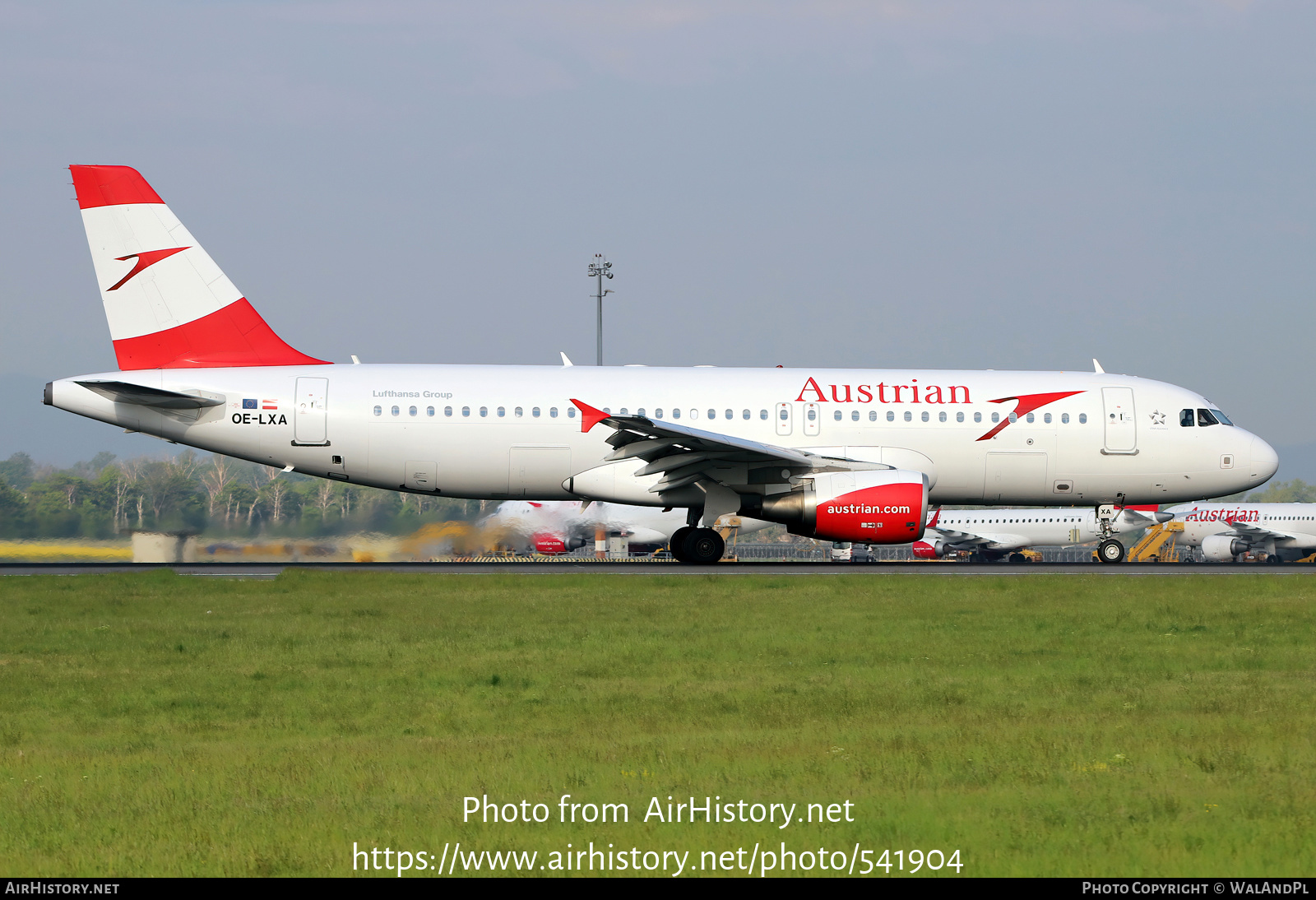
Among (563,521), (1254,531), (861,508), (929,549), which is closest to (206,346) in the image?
(861,508)

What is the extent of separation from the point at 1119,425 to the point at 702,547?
8549 mm

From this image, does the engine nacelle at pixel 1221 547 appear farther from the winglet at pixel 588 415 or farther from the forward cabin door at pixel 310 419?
the forward cabin door at pixel 310 419

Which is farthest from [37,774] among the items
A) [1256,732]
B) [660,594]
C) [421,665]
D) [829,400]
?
[829,400]

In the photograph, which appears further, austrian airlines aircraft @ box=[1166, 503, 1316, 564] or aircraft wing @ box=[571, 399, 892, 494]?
austrian airlines aircraft @ box=[1166, 503, 1316, 564]

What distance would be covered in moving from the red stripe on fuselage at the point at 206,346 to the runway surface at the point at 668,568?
12.3ft

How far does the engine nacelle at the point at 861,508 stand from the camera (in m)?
21.0

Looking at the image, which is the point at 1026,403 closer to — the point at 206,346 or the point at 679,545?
the point at 679,545

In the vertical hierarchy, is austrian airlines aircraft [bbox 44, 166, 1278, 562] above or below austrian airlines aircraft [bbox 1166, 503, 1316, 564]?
above

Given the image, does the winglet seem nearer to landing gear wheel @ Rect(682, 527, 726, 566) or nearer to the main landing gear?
the main landing gear

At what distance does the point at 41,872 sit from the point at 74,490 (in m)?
22.0

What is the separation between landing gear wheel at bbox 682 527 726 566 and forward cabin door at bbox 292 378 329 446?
6905 mm

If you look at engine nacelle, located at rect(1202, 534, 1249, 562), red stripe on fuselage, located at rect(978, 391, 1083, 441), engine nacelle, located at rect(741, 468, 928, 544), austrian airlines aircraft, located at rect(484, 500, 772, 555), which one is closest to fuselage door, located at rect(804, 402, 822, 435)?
engine nacelle, located at rect(741, 468, 928, 544)

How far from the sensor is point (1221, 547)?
214ft

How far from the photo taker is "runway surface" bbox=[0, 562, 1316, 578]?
20203 mm
